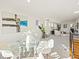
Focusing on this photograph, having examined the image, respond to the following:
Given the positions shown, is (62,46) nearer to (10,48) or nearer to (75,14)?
(75,14)

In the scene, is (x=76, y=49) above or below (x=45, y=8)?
below

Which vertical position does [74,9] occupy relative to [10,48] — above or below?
above

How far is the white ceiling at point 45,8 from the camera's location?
72 cm

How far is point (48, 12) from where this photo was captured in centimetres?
84

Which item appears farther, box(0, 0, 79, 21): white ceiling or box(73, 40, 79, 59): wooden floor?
box(73, 40, 79, 59): wooden floor

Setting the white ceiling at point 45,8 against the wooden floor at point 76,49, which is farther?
the wooden floor at point 76,49

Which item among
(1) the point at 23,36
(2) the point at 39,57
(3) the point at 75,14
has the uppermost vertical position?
(3) the point at 75,14

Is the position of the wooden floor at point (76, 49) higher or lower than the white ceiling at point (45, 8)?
lower

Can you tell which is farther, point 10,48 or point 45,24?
point 45,24

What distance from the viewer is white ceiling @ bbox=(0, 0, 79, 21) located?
0.72 metres

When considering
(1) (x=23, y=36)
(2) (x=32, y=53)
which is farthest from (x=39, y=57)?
(1) (x=23, y=36)

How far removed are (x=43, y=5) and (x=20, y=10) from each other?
16 cm

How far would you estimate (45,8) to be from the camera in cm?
80

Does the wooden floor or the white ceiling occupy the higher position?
the white ceiling
